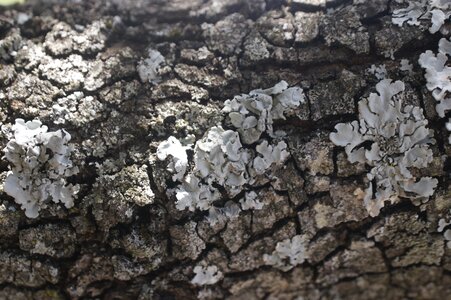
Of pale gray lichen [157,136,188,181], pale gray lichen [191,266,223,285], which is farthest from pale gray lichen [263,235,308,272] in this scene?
pale gray lichen [157,136,188,181]

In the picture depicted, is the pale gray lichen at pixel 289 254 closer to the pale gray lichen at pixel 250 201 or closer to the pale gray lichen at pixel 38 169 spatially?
the pale gray lichen at pixel 250 201

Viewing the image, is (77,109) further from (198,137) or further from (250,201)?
(250,201)

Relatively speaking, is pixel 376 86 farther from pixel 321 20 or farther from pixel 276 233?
pixel 276 233

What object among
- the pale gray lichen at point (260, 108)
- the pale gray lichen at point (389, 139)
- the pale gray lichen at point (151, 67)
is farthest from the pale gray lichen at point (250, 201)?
the pale gray lichen at point (151, 67)

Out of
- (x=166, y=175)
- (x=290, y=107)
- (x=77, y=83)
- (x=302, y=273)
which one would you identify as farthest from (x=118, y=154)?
(x=302, y=273)

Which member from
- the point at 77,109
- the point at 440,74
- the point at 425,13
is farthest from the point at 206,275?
the point at 425,13
